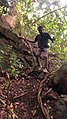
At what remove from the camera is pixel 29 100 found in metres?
6.50

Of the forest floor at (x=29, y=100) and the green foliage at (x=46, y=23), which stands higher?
the green foliage at (x=46, y=23)

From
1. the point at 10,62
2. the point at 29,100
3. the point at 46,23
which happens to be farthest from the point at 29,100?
the point at 46,23

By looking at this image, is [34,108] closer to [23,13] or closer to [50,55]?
[50,55]

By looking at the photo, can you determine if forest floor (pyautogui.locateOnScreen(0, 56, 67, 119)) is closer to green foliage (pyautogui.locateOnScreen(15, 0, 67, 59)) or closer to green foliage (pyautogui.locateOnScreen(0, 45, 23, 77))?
green foliage (pyautogui.locateOnScreen(0, 45, 23, 77))

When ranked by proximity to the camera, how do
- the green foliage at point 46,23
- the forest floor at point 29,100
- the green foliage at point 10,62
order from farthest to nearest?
the green foliage at point 46,23, the green foliage at point 10,62, the forest floor at point 29,100

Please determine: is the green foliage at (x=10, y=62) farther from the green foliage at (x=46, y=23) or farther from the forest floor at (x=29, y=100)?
the green foliage at (x=46, y=23)

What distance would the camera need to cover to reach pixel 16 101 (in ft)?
20.7

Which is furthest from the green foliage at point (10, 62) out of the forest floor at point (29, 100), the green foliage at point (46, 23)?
the green foliage at point (46, 23)

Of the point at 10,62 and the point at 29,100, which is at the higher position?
the point at 10,62

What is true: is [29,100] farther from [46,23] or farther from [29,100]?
[46,23]

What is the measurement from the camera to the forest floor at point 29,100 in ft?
19.2

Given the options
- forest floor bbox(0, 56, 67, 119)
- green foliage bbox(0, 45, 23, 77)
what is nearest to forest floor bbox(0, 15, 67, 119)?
forest floor bbox(0, 56, 67, 119)

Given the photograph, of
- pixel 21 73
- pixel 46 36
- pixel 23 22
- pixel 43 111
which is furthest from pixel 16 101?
pixel 23 22

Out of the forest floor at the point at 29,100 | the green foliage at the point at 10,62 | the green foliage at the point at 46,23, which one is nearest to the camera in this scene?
the forest floor at the point at 29,100
